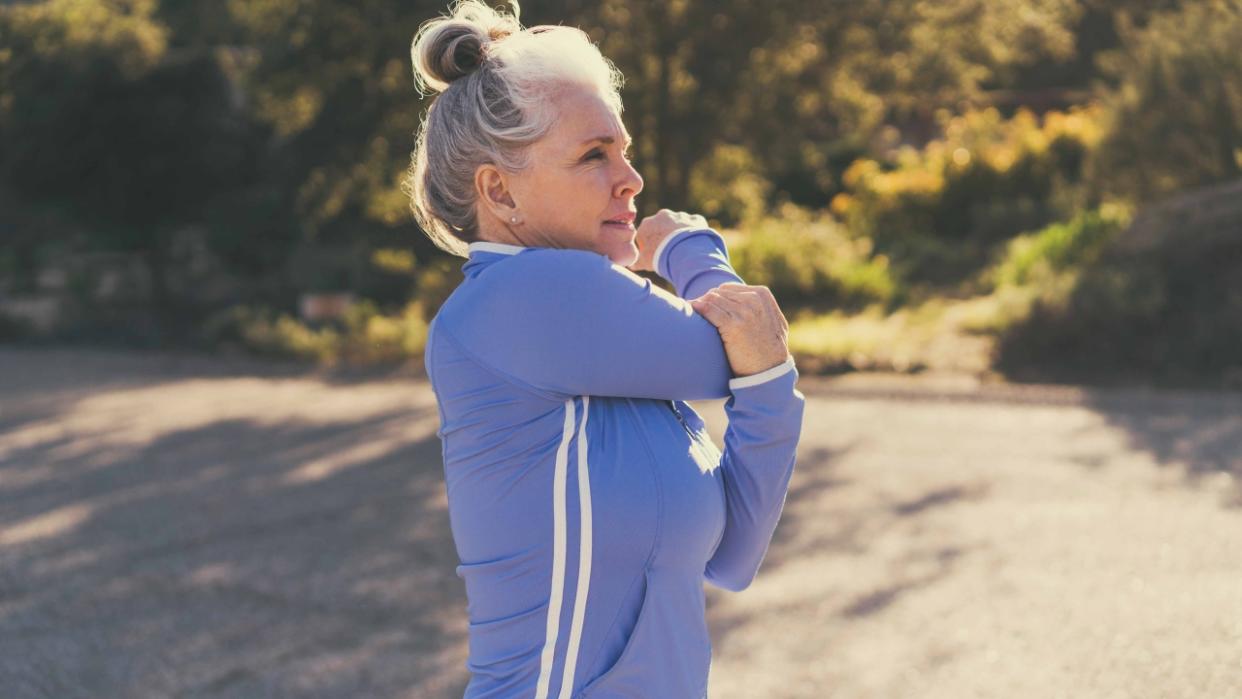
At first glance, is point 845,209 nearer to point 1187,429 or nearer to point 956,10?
point 956,10

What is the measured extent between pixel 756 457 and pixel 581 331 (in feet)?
0.93

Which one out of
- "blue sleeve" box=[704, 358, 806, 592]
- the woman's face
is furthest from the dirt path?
the woman's face

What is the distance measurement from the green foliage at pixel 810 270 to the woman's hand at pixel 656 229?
10324 millimetres

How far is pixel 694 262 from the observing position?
6.16 ft

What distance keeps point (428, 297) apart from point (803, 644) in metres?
9.36

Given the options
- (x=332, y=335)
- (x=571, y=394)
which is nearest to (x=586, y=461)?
(x=571, y=394)

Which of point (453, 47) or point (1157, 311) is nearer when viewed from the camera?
point (453, 47)

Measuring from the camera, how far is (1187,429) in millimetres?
7375

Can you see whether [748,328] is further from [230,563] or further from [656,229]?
[230,563]

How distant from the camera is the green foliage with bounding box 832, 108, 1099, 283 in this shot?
50.0ft

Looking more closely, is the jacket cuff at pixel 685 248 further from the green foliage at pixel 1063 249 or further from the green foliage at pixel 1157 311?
the green foliage at pixel 1063 249

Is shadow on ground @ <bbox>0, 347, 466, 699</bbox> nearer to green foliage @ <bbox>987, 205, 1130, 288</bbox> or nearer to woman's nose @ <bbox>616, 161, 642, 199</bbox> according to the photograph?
woman's nose @ <bbox>616, 161, 642, 199</bbox>

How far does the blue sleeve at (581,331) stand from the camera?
1615 millimetres

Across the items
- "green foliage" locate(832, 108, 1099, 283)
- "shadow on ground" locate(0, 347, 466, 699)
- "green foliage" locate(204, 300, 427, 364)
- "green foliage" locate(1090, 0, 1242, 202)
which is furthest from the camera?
"green foliage" locate(832, 108, 1099, 283)
